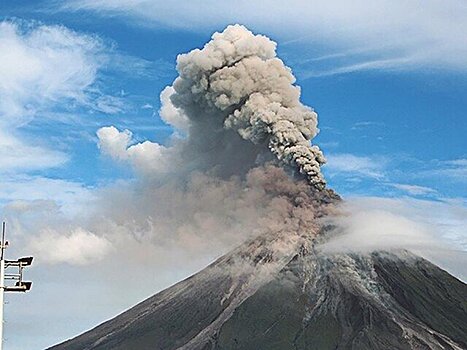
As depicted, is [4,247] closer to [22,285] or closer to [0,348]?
[22,285]

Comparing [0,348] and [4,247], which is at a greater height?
[4,247]

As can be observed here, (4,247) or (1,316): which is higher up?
(4,247)

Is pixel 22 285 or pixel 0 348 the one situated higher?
pixel 22 285

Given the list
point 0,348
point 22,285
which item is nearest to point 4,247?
point 22,285

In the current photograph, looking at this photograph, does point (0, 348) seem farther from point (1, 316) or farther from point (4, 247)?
point (4, 247)

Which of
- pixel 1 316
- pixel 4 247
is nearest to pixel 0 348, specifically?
pixel 1 316
